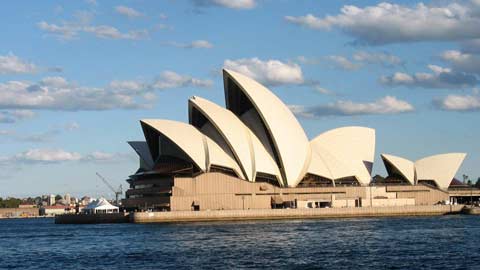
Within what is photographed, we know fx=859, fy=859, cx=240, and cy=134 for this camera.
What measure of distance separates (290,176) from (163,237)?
40.4 metres

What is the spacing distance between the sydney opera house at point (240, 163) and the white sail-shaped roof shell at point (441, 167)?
10.8 meters

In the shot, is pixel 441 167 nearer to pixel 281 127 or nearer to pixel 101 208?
pixel 281 127

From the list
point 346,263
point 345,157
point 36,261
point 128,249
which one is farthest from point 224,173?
Result: point 346,263

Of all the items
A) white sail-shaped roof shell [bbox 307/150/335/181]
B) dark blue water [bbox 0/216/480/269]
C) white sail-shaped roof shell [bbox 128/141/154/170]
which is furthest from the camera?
white sail-shaped roof shell [bbox 128/141/154/170]

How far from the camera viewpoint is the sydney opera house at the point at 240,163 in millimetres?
105188

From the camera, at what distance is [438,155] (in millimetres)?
125188

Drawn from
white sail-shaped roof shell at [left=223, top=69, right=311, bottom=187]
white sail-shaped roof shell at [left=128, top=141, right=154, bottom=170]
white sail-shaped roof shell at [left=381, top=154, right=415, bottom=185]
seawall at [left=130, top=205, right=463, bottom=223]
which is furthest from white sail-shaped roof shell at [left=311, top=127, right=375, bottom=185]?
white sail-shaped roof shell at [left=128, top=141, right=154, bottom=170]

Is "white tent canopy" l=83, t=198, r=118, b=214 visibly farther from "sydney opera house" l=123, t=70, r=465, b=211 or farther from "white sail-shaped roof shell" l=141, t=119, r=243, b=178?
"white sail-shaped roof shell" l=141, t=119, r=243, b=178

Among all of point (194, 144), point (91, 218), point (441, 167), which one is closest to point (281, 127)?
point (194, 144)

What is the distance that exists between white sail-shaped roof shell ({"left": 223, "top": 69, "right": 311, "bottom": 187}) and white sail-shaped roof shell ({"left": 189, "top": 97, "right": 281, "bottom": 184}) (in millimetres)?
1553

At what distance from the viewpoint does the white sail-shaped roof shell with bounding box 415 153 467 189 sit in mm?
123562

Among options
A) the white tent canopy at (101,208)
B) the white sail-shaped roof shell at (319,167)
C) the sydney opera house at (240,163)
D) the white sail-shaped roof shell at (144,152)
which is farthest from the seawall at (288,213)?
the white tent canopy at (101,208)

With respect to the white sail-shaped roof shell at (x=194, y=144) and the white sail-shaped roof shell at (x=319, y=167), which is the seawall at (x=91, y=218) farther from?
the white sail-shaped roof shell at (x=319, y=167)

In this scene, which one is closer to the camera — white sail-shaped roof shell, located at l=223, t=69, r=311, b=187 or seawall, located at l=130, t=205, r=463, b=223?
seawall, located at l=130, t=205, r=463, b=223
